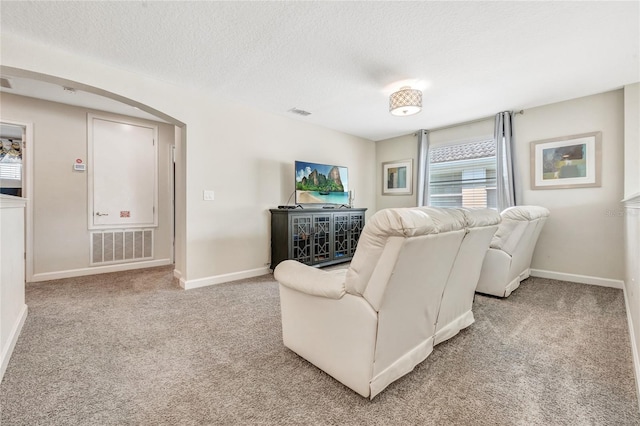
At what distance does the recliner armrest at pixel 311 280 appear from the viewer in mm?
1321

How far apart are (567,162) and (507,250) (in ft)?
5.83

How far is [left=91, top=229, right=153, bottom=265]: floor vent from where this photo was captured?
Result: 12.5ft

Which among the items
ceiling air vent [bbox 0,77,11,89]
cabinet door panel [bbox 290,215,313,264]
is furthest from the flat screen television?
ceiling air vent [bbox 0,77,11,89]

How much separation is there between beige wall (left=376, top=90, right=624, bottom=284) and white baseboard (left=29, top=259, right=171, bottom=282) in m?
5.51

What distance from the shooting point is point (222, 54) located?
2.41 metres

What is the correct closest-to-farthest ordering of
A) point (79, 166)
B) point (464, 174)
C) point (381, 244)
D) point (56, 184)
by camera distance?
point (381, 244), point (56, 184), point (79, 166), point (464, 174)

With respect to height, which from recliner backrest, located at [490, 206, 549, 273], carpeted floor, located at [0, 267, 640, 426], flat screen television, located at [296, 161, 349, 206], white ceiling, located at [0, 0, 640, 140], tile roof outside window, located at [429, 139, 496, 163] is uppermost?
white ceiling, located at [0, 0, 640, 140]

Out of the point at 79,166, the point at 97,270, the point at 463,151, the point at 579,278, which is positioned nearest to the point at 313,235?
the point at 463,151

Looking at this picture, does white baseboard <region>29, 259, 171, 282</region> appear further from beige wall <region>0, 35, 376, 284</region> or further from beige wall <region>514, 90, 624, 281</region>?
beige wall <region>514, 90, 624, 281</region>

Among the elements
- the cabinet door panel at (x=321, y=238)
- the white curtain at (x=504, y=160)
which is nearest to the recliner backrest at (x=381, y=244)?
the cabinet door panel at (x=321, y=238)

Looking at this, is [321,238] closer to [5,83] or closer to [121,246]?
[121,246]

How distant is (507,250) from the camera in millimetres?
2729

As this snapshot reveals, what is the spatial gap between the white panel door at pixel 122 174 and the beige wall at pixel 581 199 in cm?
545

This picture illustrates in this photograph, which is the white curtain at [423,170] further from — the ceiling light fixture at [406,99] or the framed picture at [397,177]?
the ceiling light fixture at [406,99]
